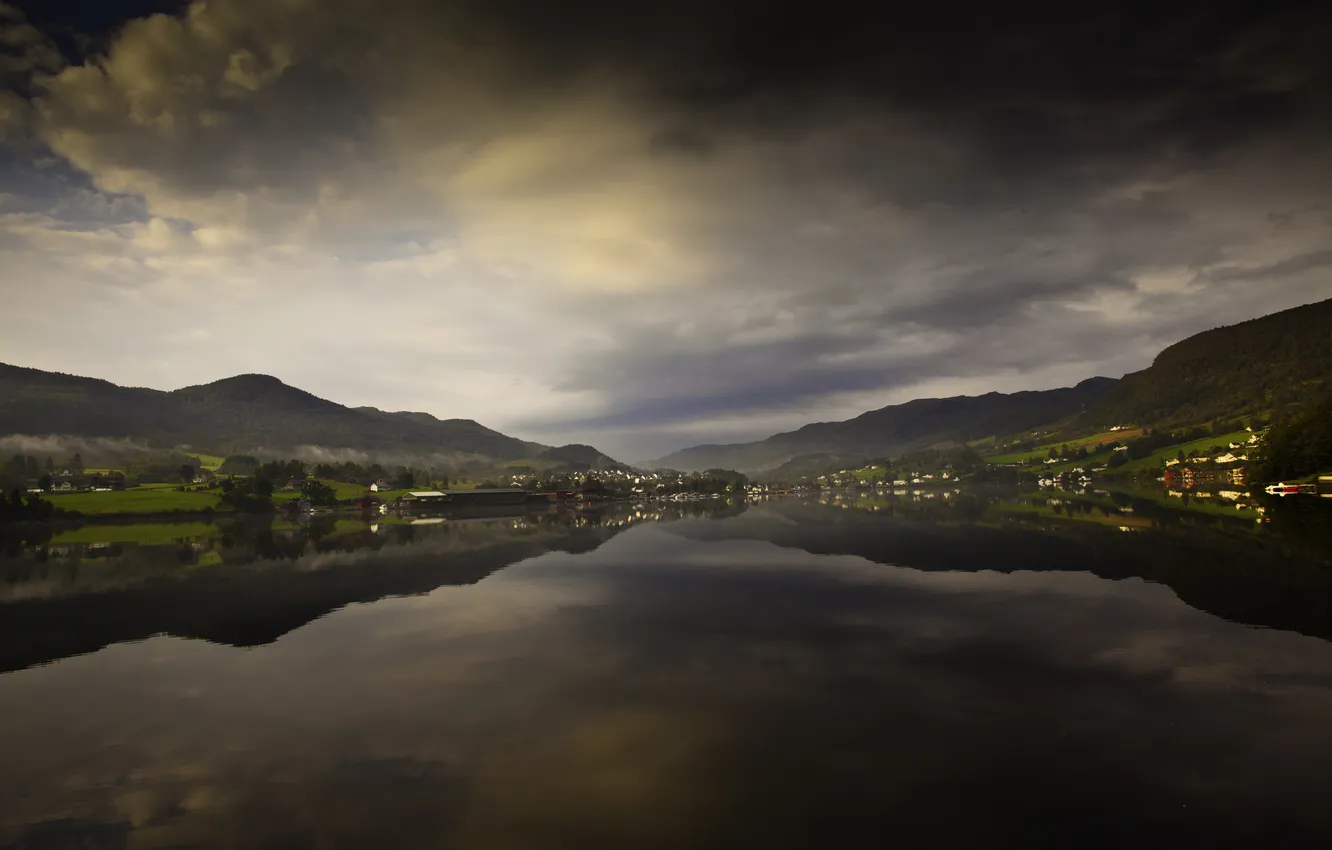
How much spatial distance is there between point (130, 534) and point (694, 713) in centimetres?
10661

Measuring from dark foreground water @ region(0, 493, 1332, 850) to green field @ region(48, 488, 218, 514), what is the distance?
114 m

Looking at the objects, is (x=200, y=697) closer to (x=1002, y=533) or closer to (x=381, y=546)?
(x=381, y=546)

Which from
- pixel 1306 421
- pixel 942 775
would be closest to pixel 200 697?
pixel 942 775

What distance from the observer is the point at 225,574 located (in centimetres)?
4525

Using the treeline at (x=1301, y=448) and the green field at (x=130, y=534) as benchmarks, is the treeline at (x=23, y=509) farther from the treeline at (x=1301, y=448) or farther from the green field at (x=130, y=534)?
the treeline at (x=1301, y=448)

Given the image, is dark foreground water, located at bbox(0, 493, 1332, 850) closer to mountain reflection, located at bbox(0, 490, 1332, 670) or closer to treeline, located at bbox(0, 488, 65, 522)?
mountain reflection, located at bbox(0, 490, 1332, 670)

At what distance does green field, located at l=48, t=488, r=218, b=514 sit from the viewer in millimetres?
121938

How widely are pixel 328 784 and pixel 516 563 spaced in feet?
126

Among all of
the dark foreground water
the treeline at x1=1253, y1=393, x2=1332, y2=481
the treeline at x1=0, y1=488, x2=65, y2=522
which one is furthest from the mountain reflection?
the treeline at x1=0, y1=488, x2=65, y2=522

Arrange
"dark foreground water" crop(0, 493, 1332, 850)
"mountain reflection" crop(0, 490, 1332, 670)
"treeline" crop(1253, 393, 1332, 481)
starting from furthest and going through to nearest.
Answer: "treeline" crop(1253, 393, 1332, 481), "mountain reflection" crop(0, 490, 1332, 670), "dark foreground water" crop(0, 493, 1332, 850)

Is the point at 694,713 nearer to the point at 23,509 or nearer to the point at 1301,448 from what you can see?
the point at 1301,448

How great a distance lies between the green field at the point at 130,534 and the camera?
7675 cm

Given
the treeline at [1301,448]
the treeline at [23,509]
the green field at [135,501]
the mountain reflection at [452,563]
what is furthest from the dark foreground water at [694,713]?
the green field at [135,501]

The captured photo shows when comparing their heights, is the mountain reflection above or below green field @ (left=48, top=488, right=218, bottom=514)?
below
